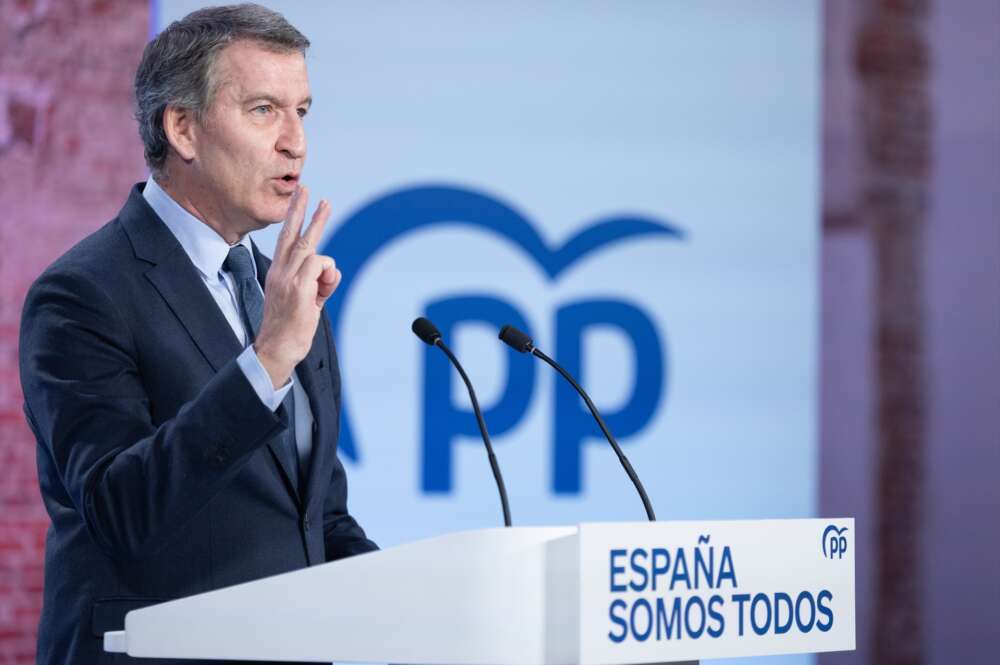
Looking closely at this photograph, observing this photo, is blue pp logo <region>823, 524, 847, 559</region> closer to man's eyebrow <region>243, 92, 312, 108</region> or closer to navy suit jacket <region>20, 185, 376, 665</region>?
navy suit jacket <region>20, 185, 376, 665</region>

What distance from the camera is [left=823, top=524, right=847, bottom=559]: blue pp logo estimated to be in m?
1.64

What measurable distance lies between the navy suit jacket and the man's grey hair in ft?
0.53

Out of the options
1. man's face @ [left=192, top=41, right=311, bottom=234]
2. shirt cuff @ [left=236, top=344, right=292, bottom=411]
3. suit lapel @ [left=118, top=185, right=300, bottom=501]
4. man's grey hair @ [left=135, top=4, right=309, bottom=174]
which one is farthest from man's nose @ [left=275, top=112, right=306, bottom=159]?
shirt cuff @ [left=236, top=344, right=292, bottom=411]

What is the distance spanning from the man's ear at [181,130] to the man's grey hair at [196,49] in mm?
11

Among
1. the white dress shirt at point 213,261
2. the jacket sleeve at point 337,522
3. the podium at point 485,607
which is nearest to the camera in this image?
the podium at point 485,607

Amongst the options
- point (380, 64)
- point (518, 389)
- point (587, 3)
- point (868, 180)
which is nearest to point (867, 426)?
point (868, 180)

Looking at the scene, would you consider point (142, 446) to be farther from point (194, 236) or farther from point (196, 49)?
point (196, 49)

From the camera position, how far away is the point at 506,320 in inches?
145

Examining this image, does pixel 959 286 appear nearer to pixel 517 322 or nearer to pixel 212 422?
pixel 517 322

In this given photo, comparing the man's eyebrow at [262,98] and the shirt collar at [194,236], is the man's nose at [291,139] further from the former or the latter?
the shirt collar at [194,236]

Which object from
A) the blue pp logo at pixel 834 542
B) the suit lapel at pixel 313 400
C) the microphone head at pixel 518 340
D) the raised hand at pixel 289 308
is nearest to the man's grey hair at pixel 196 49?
the suit lapel at pixel 313 400

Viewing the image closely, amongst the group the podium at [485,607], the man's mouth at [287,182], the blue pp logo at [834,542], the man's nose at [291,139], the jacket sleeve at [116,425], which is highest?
the man's nose at [291,139]

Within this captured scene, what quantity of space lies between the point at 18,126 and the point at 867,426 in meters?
2.68

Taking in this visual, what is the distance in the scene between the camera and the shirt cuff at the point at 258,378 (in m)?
1.58
